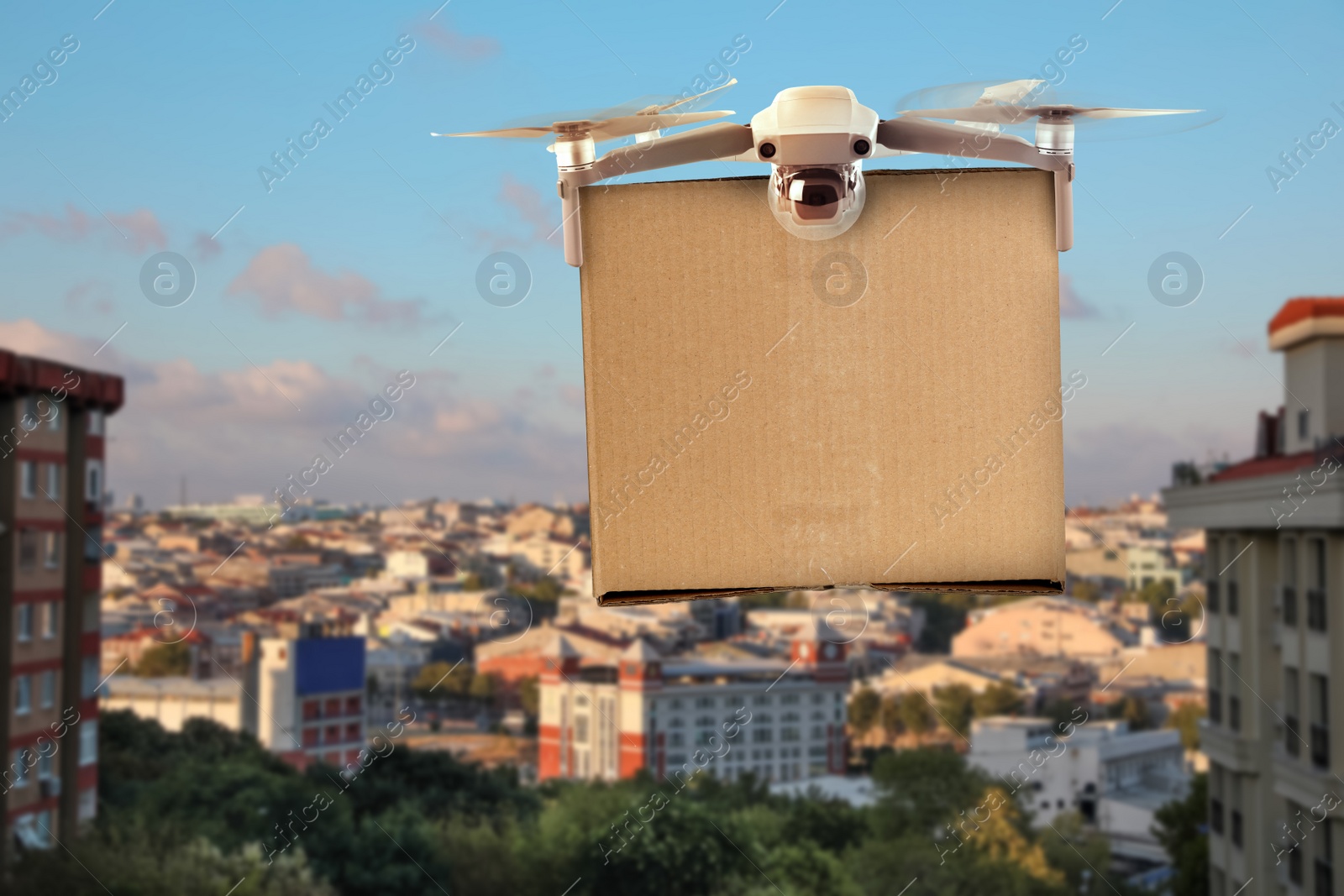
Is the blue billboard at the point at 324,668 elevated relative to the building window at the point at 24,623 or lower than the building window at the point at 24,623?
lower

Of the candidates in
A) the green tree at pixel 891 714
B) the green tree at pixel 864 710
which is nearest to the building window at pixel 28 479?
the green tree at pixel 864 710

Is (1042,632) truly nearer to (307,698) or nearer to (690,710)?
(690,710)

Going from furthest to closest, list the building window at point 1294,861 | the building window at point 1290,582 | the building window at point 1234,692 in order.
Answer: the building window at point 1234,692
the building window at point 1290,582
the building window at point 1294,861

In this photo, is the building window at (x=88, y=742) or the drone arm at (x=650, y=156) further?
the building window at (x=88, y=742)

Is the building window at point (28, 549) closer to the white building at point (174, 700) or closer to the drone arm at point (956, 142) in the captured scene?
the white building at point (174, 700)

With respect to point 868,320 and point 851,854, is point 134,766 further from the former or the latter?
point 868,320

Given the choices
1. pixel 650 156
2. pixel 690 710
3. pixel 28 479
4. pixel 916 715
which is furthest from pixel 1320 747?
pixel 28 479
